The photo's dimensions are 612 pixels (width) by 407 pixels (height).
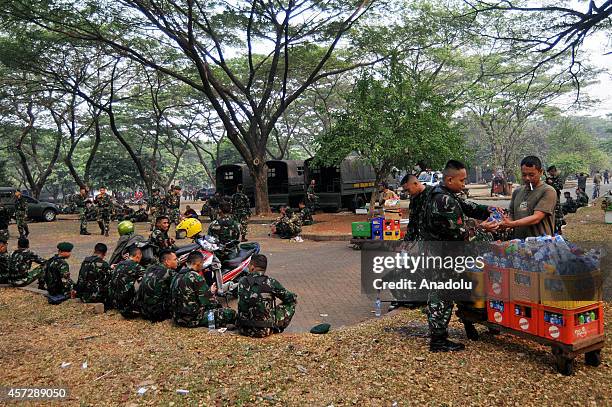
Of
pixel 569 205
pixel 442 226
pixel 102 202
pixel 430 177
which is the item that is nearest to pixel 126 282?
pixel 442 226

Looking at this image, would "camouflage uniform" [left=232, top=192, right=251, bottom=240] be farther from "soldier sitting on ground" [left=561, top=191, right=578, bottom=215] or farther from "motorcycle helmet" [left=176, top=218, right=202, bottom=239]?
"soldier sitting on ground" [left=561, top=191, right=578, bottom=215]

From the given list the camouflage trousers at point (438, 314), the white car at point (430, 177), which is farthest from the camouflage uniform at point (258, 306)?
the white car at point (430, 177)

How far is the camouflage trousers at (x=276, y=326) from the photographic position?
5684 millimetres

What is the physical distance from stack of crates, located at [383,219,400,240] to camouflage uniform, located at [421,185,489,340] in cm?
708

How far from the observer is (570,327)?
400 centimetres

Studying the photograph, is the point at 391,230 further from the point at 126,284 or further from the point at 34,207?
the point at 34,207

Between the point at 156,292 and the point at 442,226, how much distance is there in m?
3.90

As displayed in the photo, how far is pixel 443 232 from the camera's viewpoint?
4.79 meters

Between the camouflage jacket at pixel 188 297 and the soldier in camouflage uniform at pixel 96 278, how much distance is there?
2.10 metres

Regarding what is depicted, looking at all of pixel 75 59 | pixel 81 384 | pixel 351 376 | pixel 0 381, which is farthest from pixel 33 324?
pixel 75 59

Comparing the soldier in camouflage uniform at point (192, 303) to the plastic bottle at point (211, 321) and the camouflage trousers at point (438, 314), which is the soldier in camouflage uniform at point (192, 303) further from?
the camouflage trousers at point (438, 314)

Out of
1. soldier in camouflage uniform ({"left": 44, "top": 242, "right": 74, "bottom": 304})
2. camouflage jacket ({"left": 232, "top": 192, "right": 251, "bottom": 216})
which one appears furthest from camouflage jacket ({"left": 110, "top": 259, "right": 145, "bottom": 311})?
camouflage jacket ({"left": 232, "top": 192, "right": 251, "bottom": 216})

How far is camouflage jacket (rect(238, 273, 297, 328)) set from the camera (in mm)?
5645

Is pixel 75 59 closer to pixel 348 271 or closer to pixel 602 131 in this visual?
pixel 348 271
